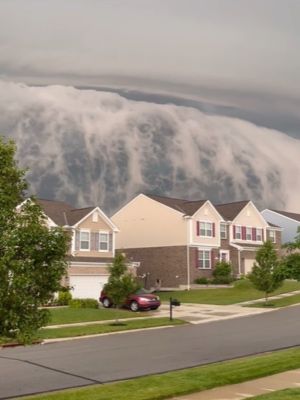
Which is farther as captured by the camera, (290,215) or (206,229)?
(290,215)

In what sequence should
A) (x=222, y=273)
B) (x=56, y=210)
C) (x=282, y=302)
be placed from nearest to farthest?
(x=282, y=302)
(x=56, y=210)
(x=222, y=273)

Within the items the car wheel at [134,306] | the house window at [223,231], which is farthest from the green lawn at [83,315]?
the house window at [223,231]

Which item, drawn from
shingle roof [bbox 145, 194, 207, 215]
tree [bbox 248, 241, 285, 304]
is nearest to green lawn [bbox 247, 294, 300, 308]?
tree [bbox 248, 241, 285, 304]

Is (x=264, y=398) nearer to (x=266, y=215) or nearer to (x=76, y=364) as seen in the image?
(x=76, y=364)

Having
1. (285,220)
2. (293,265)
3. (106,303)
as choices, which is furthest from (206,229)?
(293,265)

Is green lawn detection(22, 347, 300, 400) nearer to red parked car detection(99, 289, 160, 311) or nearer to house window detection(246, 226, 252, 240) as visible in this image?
red parked car detection(99, 289, 160, 311)

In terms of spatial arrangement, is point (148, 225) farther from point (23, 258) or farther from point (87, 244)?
point (23, 258)

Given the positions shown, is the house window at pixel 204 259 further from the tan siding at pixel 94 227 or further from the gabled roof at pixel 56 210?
the gabled roof at pixel 56 210
